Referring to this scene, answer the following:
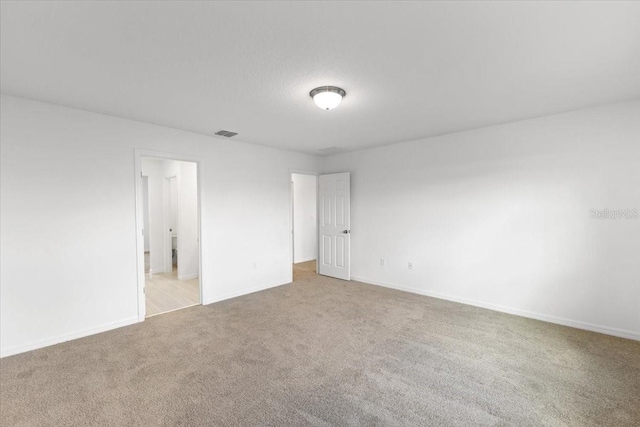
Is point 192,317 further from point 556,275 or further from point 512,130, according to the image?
point 512,130

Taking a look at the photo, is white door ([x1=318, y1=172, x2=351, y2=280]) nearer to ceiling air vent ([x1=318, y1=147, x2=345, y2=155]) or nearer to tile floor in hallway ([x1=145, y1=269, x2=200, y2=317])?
ceiling air vent ([x1=318, y1=147, x2=345, y2=155])

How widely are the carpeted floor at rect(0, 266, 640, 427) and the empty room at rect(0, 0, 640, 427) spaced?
2cm

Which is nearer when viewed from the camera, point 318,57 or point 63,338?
point 318,57

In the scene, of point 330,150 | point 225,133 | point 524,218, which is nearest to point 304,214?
point 330,150

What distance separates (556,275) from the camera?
11.0 ft

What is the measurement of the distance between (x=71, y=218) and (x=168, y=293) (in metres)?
2.06

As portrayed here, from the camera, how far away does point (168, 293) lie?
4.62 metres

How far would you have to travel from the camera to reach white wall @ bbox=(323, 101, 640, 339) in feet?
9.88

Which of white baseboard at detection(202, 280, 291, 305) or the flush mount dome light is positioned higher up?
the flush mount dome light

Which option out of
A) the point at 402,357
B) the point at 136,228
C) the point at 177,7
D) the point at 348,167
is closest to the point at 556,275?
the point at 402,357

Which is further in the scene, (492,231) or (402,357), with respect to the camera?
(492,231)

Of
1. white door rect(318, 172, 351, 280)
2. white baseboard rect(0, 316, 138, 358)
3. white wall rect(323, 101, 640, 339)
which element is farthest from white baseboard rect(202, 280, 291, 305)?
white wall rect(323, 101, 640, 339)

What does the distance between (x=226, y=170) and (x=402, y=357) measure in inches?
138

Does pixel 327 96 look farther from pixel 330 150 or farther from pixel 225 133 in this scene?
pixel 330 150
